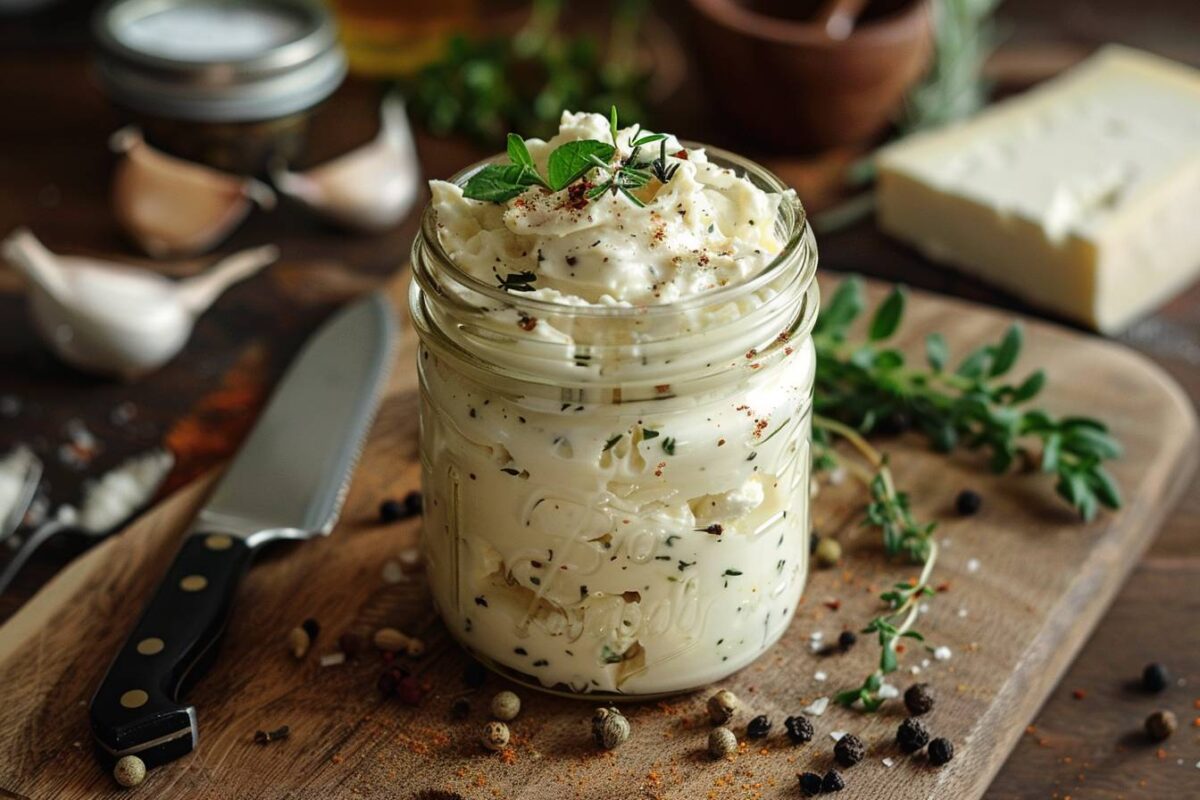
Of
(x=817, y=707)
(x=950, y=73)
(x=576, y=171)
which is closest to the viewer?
(x=576, y=171)

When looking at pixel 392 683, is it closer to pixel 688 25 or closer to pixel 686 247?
pixel 686 247

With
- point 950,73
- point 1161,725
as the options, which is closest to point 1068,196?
point 950,73

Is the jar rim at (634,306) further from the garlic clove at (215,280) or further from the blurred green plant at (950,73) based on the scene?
the blurred green plant at (950,73)

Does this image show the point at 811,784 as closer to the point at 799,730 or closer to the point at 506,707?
the point at 799,730

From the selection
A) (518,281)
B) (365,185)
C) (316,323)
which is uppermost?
(518,281)

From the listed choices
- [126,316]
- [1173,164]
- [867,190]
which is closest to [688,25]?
[867,190]

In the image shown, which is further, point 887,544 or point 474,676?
point 887,544

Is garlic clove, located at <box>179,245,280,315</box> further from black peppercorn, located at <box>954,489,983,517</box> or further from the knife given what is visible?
black peppercorn, located at <box>954,489,983,517</box>
